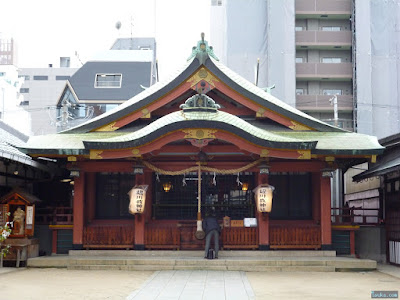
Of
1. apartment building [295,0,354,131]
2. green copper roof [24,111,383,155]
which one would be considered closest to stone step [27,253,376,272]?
green copper roof [24,111,383,155]

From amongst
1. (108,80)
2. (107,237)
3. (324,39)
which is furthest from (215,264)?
(108,80)

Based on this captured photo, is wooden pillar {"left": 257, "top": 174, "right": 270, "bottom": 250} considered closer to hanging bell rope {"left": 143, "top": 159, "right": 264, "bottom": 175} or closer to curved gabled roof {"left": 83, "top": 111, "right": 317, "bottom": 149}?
hanging bell rope {"left": 143, "top": 159, "right": 264, "bottom": 175}

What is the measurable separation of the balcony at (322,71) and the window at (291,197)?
30.8 meters

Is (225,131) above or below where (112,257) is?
above

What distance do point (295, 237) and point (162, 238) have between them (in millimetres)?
4833

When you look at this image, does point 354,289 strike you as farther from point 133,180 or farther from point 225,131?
point 133,180

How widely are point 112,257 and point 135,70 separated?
42508mm

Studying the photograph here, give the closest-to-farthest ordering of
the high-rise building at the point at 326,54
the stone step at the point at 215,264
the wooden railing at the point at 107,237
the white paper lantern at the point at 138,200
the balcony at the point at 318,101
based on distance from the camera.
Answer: the stone step at the point at 215,264 → the white paper lantern at the point at 138,200 → the wooden railing at the point at 107,237 → the high-rise building at the point at 326,54 → the balcony at the point at 318,101

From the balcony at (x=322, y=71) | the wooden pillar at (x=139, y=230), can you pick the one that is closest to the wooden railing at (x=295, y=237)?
the wooden pillar at (x=139, y=230)

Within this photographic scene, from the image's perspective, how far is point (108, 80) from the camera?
59.5 m

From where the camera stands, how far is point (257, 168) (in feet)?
67.6

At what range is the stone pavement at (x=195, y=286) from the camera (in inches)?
508

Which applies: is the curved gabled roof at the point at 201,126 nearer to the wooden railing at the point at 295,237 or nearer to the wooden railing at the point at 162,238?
the wooden railing at the point at 295,237

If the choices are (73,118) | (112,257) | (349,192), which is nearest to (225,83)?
(112,257)
